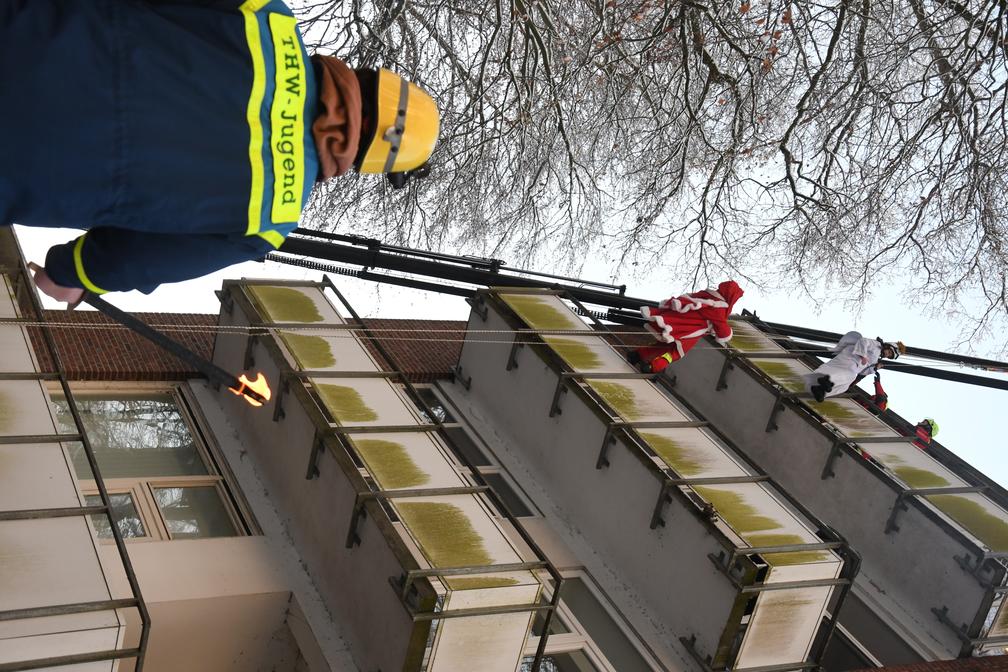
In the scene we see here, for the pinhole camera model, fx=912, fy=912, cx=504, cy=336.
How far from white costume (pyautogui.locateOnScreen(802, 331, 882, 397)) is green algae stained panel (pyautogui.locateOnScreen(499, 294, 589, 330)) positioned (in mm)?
3203

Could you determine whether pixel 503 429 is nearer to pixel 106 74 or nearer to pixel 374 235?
pixel 374 235

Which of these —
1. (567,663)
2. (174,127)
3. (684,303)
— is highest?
(174,127)

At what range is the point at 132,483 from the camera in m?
9.16

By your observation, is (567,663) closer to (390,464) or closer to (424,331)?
(390,464)

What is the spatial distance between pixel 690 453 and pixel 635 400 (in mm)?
1023

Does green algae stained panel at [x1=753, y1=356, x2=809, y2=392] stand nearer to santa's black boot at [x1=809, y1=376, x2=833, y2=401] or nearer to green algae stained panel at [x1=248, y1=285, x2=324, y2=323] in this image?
santa's black boot at [x1=809, y1=376, x2=833, y2=401]

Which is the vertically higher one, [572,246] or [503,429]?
[572,246]

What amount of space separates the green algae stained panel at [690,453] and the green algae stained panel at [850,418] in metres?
2.30

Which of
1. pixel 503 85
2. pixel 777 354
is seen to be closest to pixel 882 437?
pixel 777 354

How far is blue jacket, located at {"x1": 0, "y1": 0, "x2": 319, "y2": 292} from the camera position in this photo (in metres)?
2.96

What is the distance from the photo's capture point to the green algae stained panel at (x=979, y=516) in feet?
32.8

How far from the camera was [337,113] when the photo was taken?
3.50 m

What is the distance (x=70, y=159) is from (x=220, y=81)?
0.56 meters

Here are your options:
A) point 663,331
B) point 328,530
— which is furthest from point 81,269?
point 663,331
